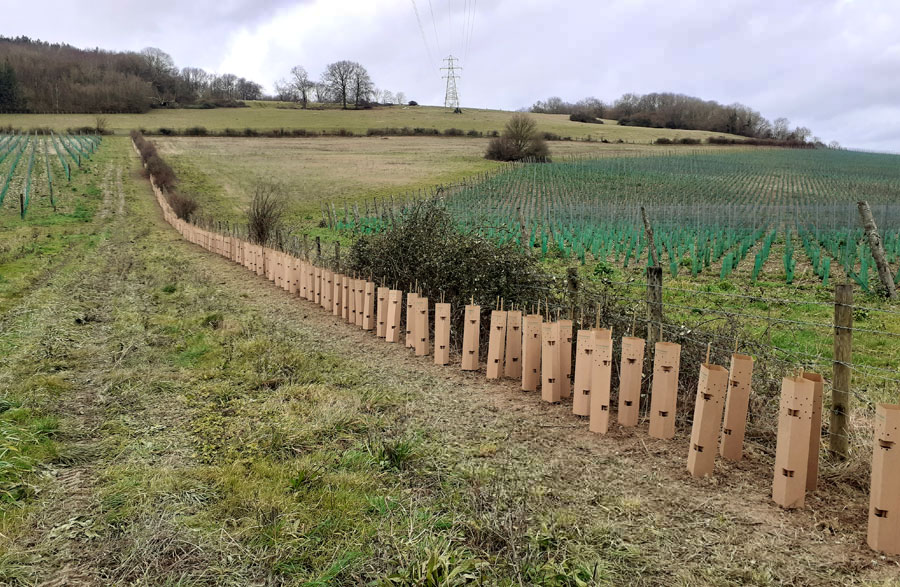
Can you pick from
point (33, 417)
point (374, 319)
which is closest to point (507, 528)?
point (33, 417)

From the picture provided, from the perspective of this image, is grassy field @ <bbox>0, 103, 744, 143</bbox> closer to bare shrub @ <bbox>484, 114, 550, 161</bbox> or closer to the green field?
the green field

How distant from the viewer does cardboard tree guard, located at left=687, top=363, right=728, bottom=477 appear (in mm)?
4375

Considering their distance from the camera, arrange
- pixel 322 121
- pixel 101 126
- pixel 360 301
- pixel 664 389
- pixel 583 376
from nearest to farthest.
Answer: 1. pixel 664 389
2. pixel 583 376
3. pixel 360 301
4. pixel 101 126
5. pixel 322 121

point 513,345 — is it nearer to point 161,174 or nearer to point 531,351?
point 531,351

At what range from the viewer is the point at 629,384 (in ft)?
17.7

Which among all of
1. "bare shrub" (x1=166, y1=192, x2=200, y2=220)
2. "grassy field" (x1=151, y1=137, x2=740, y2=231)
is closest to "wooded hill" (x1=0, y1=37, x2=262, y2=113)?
"grassy field" (x1=151, y1=137, x2=740, y2=231)

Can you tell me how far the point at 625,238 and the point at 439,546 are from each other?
17.5 m

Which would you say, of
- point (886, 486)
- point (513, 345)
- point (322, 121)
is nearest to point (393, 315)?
point (513, 345)

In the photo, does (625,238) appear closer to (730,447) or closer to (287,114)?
(730,447)

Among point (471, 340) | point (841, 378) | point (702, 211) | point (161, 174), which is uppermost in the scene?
point (161, 174)

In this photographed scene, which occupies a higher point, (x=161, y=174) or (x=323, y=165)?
(x=323, y=165)

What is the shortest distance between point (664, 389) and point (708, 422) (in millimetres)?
668

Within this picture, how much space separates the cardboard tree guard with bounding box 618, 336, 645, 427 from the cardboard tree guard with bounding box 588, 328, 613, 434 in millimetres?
138

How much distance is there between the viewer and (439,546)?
3391mm
